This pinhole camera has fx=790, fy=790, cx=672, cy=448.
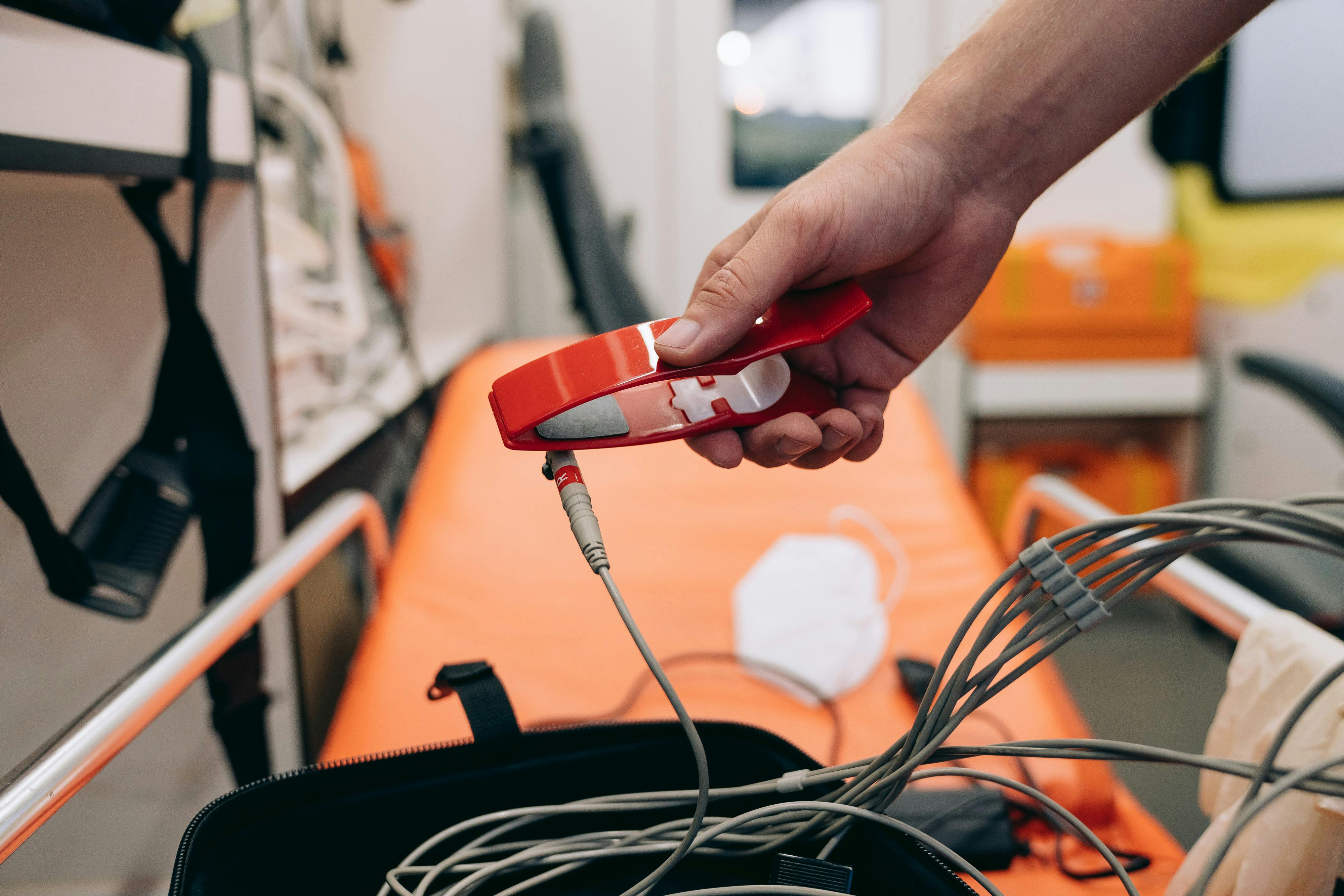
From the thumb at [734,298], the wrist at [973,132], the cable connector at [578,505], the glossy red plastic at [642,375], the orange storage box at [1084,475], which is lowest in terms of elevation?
the orange storage box at [1084,475]

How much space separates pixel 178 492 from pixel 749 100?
209 cm

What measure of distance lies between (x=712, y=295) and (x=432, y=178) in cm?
158

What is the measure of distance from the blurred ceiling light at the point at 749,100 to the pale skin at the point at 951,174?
1.89 m

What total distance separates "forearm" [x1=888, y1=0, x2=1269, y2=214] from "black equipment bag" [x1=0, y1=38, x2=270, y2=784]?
510 millimetres

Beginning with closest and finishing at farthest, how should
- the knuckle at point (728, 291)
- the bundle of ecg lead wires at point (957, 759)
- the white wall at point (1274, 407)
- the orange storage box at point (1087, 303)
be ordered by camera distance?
the bundle of ecg lead wires at point (957, 759) < the knuckle at point (728, 291) < the white wall at point (1274, 407) < the orange storage box at point (1087, 303)

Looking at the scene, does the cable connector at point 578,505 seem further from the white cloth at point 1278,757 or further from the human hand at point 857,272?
the white cloth at point 1278,757

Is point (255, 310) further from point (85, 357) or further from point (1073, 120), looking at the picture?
point (1073, 120)

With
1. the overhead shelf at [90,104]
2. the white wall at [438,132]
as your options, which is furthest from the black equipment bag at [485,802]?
the white wall at [438,132]

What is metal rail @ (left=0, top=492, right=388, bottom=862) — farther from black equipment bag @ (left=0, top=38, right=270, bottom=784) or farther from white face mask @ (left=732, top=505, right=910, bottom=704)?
white face mask @ (left=732, top=505, right=910, bottom=704)

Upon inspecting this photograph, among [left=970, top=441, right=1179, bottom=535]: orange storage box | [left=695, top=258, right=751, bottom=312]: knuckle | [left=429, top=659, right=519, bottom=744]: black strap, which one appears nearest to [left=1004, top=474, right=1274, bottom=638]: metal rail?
[left=695, top=258, right=751, bottom=312]: knuckle

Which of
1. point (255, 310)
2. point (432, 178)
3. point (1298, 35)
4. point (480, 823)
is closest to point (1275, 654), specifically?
point (480, 823)

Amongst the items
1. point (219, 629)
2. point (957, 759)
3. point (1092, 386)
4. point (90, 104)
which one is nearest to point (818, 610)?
point (957, 759)

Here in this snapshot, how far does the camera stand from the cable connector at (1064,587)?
0.33 metres

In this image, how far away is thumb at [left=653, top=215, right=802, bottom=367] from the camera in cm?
42
